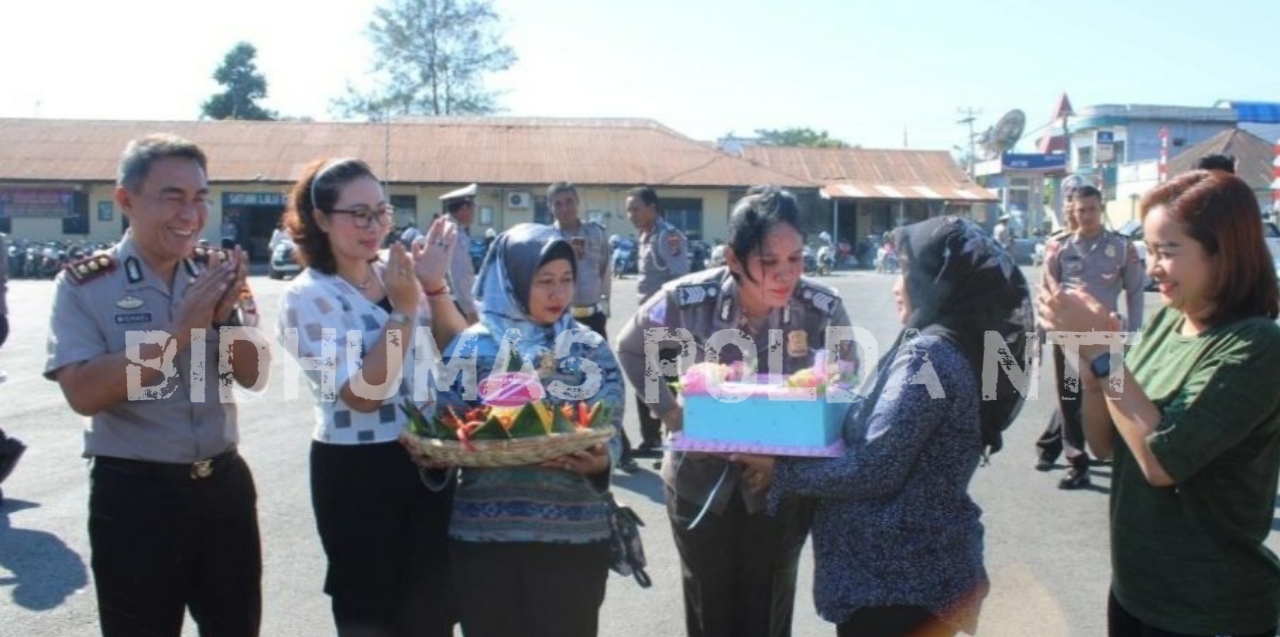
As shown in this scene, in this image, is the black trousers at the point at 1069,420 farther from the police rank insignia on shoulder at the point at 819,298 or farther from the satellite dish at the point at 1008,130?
the satellite dish at the point at 1008,130

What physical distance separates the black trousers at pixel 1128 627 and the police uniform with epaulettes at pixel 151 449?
2.43 metres

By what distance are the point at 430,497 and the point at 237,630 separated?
0.68 m

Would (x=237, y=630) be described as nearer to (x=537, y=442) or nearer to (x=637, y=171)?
(x=537, y=442)

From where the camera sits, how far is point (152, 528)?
3146 millimetres

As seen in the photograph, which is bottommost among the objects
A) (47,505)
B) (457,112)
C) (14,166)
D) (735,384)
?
(47,505)

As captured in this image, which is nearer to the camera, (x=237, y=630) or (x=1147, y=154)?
(x=237, y=630)

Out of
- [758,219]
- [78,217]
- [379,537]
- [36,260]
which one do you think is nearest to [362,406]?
[379,537]

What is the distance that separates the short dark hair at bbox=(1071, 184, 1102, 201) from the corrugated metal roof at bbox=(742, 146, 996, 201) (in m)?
34.7

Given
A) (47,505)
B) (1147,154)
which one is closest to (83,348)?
(47,505)

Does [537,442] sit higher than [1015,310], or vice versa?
[1015,310]

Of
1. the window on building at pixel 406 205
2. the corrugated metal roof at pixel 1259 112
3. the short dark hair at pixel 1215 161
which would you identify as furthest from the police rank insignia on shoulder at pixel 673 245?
the corrugated metal roof at pixel 1259 112

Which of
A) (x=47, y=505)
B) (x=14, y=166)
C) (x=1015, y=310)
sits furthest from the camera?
(x=14, y=166)

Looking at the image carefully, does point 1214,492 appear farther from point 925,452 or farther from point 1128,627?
point 925,452

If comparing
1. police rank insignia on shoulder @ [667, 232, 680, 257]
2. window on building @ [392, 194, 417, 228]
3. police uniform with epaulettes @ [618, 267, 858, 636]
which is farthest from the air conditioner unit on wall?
police uniform with epaulettes @ [618, 267, 858, 636]
